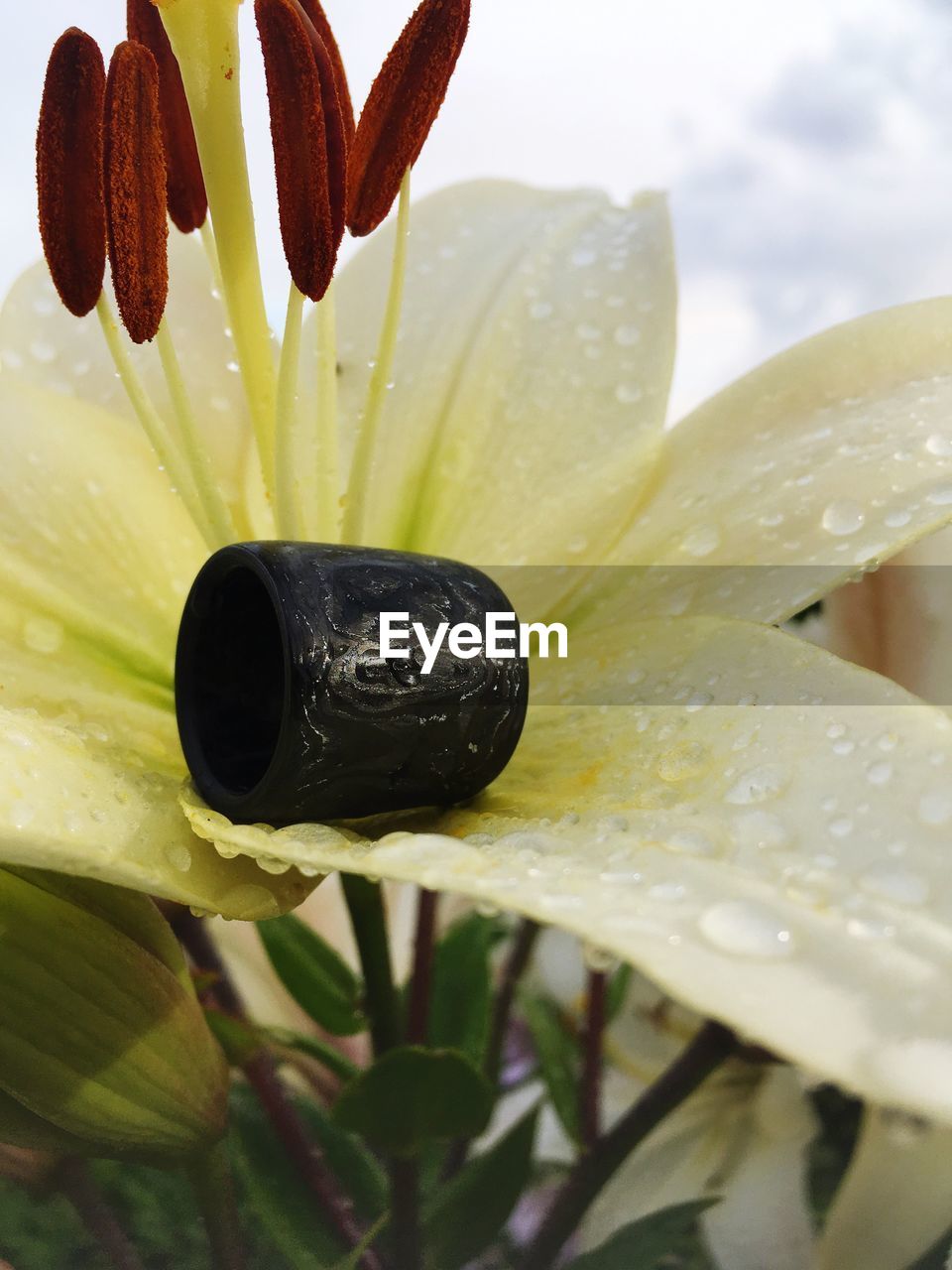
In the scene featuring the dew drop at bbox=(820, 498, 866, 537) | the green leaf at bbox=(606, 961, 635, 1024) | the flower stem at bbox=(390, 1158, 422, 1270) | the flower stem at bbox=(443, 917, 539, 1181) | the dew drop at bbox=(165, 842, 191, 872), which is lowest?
the green leaf at bbox=(606, 961, 635, 1024)

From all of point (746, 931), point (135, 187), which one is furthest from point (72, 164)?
point (746, 931)

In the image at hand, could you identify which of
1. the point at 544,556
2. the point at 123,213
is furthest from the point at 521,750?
the point at 123,213

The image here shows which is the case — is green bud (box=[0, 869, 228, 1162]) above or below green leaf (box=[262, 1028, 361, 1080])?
above

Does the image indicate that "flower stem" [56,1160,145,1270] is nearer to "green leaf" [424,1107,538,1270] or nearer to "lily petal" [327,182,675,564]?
"green leaf" [424,1107,538,1270]

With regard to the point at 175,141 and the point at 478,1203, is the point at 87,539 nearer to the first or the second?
the point at 175,141

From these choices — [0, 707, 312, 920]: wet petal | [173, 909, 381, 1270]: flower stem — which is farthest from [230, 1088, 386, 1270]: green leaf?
[0, 707, 312, 920]: wet petal

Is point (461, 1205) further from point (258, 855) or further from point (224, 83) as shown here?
point (224, 83)

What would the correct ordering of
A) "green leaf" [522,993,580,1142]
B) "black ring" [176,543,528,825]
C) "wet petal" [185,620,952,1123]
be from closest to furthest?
"wet petal" [185,620,952,1123] < "black ring" [176,543,528,825] < "green leaf" [522,993,580,1142]
